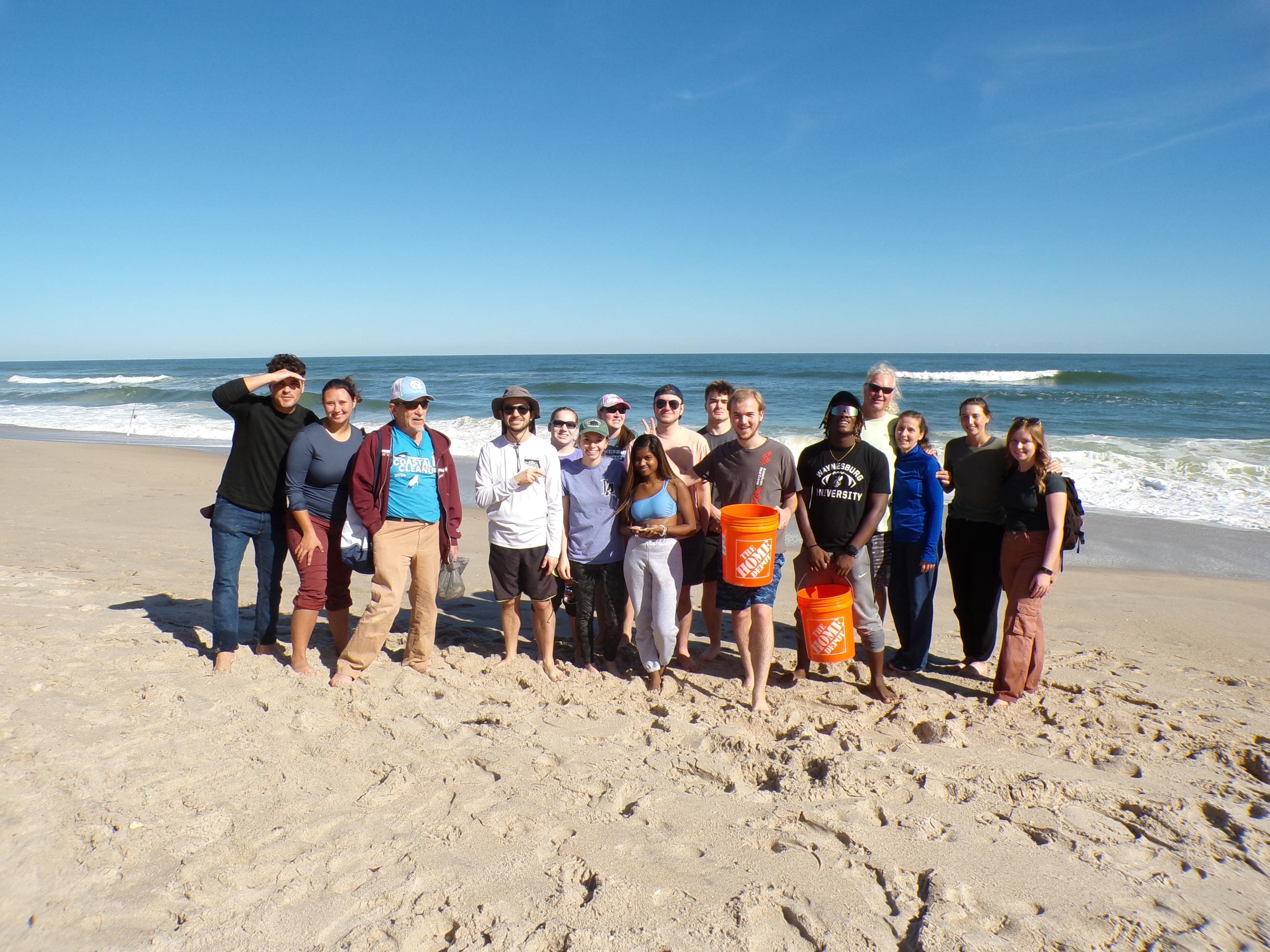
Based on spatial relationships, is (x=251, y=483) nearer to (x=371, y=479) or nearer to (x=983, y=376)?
(x=371, y=479)

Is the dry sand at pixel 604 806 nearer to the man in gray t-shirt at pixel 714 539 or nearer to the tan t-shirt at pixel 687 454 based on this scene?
the man in gray t-shirt at pixel 714 539

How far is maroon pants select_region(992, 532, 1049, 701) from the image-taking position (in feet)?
13.7

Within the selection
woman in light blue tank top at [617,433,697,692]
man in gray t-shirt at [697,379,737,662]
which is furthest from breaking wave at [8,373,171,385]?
woman in light blue tank top at [617,433,697,692]

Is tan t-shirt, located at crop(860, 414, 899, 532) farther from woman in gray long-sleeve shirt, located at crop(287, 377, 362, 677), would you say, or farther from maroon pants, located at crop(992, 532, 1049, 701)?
woman in gray long-sleeve shirt, located at crop(287, 377, 362, 677)

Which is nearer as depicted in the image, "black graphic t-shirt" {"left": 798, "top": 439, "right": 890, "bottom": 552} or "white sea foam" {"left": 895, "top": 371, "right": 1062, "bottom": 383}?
"black graphic t-shirt" {"left": 798, "top": 439, "right": 890, "bottom": 552}

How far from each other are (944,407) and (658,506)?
25913 mm

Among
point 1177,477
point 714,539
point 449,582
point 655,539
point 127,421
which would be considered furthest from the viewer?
point 127,421

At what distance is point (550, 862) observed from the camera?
8.86 feet

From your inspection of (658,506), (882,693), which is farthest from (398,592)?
(882,693)

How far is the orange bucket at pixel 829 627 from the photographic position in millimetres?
4180

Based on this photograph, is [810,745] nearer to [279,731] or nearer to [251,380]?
[279,731]

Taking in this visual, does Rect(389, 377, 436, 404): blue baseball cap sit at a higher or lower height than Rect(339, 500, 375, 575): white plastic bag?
higher

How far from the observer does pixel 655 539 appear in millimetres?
4270

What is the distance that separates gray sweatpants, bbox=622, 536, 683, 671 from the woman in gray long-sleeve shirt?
1736 millimetres
